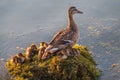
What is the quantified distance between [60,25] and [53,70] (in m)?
6.41

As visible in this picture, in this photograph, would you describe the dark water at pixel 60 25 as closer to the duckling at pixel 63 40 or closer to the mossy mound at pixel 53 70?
the mossy mound at pixel 53 70

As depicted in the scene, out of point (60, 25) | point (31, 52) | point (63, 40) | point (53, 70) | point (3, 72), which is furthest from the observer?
point (60, 25)

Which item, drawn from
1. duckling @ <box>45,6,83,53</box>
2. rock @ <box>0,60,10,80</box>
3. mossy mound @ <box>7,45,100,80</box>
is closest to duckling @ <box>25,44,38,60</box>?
mossy mound @ <box>7,45,100,80</box>

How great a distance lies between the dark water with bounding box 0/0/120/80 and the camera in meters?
17.2

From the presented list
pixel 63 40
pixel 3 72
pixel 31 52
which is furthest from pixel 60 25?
pixel 3 72

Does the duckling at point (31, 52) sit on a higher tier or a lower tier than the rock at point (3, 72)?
higher

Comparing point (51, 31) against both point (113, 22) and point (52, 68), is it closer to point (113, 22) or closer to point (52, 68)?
point (113, 22)

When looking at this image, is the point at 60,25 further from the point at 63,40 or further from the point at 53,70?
the point at 53,70

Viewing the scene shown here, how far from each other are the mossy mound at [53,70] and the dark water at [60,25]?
0.96m

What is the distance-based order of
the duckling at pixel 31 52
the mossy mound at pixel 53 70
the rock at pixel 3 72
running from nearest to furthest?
the rock at pixel 3 72 < the mossy mound at pixel 53 70 < the duckling at pixel 31 52

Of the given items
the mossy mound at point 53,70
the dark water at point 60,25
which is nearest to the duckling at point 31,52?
the mossy mound at point 53,70

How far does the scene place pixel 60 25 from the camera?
20219 millimetres

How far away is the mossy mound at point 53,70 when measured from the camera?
13945 millimetres

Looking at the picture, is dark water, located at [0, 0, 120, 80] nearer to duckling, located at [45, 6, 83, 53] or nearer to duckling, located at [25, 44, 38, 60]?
duckling, located at [45, 6, 83, 53]
